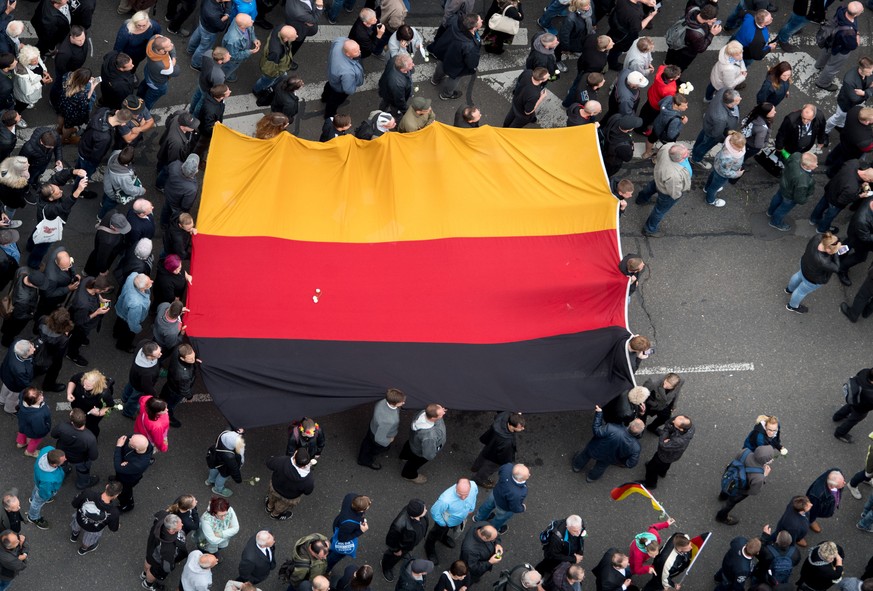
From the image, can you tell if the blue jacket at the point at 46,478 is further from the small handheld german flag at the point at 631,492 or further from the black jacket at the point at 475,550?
the small handheld german flag at the point at 631,492

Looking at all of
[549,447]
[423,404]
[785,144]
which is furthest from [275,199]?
[785,144]

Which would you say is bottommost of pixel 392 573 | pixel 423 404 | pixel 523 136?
pixel 392 573

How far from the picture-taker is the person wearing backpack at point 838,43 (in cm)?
1955

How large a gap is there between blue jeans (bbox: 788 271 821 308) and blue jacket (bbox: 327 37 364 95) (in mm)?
6313

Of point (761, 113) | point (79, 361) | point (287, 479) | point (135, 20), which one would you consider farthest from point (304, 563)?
point (761, 113)

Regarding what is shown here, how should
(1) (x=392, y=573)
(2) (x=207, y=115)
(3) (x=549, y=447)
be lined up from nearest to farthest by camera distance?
(1) (x=392, y=573) → (3) (x=549, y=447) → (2) (x=207, y=115)

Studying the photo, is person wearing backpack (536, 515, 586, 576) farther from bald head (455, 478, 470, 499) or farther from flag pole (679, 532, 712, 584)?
flag pole (679, 532, 712, 584)

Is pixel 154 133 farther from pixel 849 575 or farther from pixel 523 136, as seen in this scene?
pixel 849 575

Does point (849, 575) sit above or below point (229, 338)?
below

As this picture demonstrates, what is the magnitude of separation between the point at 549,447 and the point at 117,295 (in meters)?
5.65

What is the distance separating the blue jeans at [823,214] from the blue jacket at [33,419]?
10.4 metres

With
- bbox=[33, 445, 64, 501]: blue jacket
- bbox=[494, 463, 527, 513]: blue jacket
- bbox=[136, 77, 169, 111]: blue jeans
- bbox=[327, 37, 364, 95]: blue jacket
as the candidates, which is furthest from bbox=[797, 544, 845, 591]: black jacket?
bbox=[136, 77, 169, 111]: blue jeans

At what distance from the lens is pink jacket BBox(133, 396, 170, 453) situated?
1503 centimetres

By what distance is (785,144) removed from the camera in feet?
61.6
